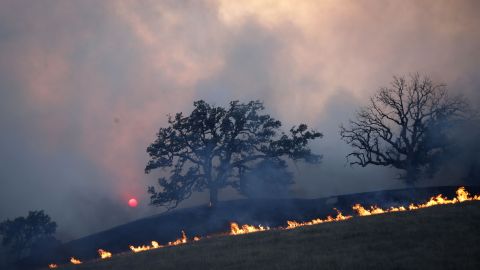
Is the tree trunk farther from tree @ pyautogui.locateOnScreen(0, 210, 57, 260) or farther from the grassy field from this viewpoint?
tree @ pyautogui.locateOnScreen(0, 210, 57, 260)

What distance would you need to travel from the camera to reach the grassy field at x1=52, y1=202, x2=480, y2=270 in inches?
537

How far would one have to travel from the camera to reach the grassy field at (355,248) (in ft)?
44.8

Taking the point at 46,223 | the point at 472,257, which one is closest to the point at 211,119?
the point at 472,257

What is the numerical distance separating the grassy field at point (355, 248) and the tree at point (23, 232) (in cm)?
6521

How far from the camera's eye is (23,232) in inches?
3206

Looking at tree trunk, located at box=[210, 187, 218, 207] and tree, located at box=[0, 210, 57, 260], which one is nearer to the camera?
tree trunk, located at box=[210, 187, 218, 207]

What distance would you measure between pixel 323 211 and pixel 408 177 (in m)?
19.1

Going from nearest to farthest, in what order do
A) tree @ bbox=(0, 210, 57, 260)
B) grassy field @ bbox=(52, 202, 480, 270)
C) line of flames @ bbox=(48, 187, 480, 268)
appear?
grassy field @ bbox=(52, 202, 480, 270)
line of flames @ bbox=(48, 187, 480, 268)
tree @ bbox=(0, 210, 57, 260)

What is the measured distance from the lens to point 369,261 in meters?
14.1

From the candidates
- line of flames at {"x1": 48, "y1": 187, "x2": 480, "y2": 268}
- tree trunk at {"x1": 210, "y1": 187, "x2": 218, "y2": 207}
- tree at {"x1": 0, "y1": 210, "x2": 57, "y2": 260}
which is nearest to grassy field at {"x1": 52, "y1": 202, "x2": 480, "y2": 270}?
line of flames at {"x1": 48, "y1": 187, "x2": 480, "y2": 268}

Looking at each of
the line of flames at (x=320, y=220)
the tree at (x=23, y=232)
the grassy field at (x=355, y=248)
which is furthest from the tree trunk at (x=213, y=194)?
the tree at (x=23, y=232)

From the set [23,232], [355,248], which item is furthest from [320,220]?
[23,232]

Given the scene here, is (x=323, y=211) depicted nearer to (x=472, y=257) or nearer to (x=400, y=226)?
(x=400, y=226)

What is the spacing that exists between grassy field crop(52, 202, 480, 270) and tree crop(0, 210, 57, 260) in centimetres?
6521
